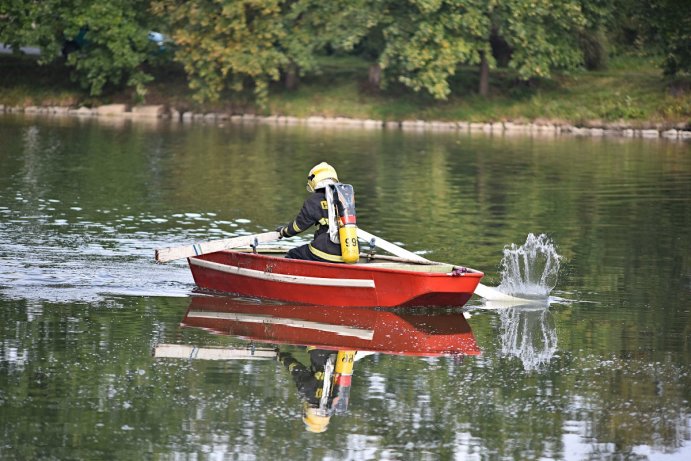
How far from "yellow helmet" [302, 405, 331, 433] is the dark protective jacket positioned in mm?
5336

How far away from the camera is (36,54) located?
65000mm

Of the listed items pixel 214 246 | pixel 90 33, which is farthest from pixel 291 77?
pixel 214 246

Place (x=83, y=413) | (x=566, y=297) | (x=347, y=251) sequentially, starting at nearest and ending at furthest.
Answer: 1. (x=83, y=413)
2. (x=347, y=251)
3. (x=566, y=297)

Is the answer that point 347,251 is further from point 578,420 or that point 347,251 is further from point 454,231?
point 454,231

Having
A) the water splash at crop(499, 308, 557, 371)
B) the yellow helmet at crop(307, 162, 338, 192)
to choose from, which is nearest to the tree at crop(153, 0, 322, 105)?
the yellow helmet at crop(307, 162, 338, 192)

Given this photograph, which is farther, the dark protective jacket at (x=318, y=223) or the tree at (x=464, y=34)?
the tree at (x=464, y=34)

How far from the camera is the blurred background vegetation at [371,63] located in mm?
55219

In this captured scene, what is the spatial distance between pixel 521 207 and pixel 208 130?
23404 millimetres

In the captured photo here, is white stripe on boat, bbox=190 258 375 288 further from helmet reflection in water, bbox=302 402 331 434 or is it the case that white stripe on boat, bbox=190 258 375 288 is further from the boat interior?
helmet reflection in water, bbox=302 402 331 434

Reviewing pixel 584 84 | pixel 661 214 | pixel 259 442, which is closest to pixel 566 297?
pixel 259 442

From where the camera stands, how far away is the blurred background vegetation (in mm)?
55219

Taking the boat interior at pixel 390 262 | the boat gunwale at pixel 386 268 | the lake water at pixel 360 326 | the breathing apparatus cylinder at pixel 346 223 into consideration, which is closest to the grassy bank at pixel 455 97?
the lake water at pixel 360 326

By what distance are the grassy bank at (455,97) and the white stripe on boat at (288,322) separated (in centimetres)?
3813

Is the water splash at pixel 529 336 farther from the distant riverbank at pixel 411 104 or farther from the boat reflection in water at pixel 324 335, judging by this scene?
the distant riverbank at pixel 411 104
